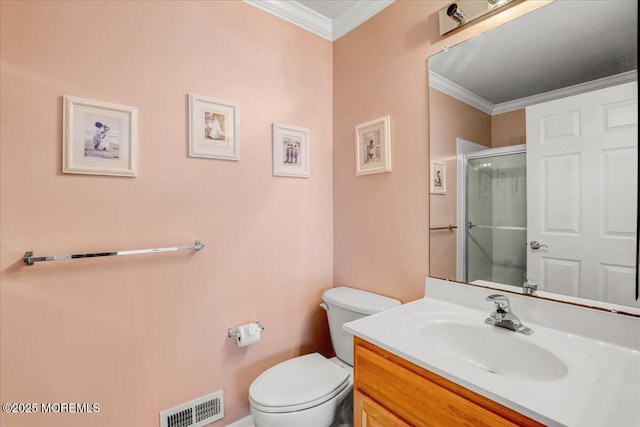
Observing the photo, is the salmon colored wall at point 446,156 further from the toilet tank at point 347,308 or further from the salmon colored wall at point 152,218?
the salmon colored wall at point 152,218

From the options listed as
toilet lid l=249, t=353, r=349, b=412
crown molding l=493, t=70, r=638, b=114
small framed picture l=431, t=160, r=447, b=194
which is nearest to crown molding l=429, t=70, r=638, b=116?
crown molding l=493, t=70, r=638, b=114

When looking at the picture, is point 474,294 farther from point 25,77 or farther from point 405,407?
point 25,77

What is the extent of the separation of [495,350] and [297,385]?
843 millimetres

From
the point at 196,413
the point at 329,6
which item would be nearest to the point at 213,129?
the point at 329,6

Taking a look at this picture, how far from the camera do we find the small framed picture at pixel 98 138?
3.86ft

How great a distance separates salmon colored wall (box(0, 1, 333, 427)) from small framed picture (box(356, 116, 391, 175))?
313 mm

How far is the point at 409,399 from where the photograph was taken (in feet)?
2.89

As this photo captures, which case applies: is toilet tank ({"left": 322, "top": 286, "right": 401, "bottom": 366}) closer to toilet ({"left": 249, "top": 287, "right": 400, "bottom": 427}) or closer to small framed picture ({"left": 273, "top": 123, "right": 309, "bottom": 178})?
toilet ({"left": 249, "top": 287, "right": 400, "bottom": 427})

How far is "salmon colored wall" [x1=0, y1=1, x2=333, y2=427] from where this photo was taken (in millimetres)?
1115

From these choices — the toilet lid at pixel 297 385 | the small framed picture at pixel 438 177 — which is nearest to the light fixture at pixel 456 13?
the small framed picture at pixel 438 177

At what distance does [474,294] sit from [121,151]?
1659mm

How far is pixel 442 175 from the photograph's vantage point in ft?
4.65

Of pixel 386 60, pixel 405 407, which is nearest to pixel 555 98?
pixel 386 60

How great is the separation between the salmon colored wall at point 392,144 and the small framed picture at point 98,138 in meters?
1.19
